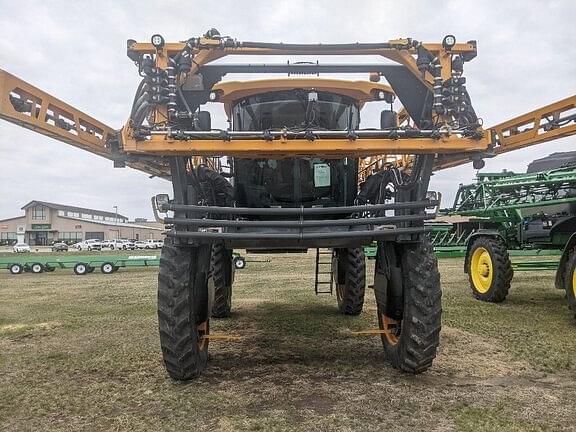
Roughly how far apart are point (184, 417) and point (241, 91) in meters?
2.90

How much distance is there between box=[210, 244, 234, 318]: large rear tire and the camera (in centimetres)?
704

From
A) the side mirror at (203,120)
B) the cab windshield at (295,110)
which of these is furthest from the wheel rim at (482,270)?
the side mirror at (203,120)

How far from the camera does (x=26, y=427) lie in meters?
3.44

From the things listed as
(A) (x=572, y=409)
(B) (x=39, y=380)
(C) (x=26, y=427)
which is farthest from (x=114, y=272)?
(A) (x=572, y=409)

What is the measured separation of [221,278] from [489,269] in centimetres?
507

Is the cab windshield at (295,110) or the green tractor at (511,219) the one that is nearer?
the cab windshield at (295,110)

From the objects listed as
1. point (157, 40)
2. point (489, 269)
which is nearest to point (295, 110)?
point (157, 40)

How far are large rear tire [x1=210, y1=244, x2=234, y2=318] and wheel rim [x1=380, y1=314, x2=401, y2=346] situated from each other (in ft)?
8.65

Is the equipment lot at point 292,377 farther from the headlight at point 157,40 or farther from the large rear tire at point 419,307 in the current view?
the headlight at point 157,40

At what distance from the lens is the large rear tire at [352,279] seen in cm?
749

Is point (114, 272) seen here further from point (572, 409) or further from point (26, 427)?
point (572, 409)

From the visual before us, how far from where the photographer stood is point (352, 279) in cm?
752

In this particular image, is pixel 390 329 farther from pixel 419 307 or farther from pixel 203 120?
pixel 203 120

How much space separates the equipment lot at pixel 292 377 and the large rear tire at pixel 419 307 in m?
0.21
